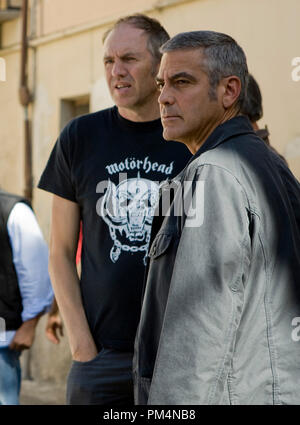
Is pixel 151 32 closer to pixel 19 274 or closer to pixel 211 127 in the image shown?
pixel 211 127

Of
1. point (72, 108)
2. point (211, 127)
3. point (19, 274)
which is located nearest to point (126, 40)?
point (211, 127)

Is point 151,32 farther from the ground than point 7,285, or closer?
farther from the ground

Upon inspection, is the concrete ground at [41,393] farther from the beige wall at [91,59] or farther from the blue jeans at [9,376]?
the blue jeans at [9,376]

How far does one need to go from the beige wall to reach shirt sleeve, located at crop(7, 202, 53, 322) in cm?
180

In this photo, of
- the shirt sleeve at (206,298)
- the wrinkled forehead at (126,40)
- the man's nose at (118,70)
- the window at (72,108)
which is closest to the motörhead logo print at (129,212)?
the man's nose at (118,70)

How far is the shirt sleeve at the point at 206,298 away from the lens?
6.76ft

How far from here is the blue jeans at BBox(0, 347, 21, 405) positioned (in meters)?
4.17

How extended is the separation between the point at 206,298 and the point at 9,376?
2.36m

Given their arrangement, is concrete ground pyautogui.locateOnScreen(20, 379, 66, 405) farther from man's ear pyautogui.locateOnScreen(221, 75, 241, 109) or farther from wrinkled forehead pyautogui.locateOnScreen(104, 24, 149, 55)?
man's ear pyautogui.locateOnScreen(221, 75, 241, 109)

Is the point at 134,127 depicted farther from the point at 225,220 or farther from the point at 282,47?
the point at 282,47

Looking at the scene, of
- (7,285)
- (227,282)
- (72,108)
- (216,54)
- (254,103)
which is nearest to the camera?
(227,282)

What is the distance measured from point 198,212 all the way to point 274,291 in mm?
288

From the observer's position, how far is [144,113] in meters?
3.29

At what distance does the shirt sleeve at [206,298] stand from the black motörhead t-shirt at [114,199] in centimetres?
103
